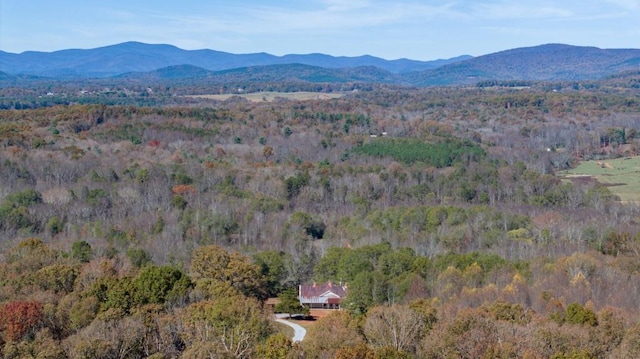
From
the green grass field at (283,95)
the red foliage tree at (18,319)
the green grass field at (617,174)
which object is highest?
the red foliage tree at (18,319)

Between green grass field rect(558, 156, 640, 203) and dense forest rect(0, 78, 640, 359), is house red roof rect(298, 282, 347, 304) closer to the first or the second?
→ dense forest rect(0, 78, 640, 359)

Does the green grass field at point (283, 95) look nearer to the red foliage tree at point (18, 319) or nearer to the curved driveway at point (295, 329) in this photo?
the curved driveway at point (295, 329)

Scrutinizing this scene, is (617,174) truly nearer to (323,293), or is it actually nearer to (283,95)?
(323,293)

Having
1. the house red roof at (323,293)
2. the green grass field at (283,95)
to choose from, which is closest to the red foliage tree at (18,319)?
the house red roof at (323,293)

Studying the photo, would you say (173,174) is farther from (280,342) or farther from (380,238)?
(280,342)

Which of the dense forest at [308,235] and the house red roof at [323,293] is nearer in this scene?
the dense forest at [308,235]
